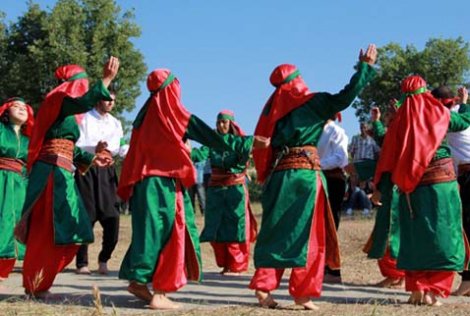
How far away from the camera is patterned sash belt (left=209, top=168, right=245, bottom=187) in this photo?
29.0 ft

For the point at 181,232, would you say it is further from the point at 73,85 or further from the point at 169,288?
the point at 73,85

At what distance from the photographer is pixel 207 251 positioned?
12617mm

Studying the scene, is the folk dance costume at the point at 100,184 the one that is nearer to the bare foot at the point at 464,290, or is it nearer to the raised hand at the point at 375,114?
the raised hand at the point at 375,114

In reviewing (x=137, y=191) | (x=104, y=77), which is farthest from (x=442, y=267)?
(x=104, y=77)

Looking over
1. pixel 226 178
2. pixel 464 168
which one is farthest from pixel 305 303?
pixel 226 178

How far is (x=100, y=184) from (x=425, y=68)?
2583 centimetres

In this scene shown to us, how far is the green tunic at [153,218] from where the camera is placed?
5621mm

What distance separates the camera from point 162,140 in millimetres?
5812

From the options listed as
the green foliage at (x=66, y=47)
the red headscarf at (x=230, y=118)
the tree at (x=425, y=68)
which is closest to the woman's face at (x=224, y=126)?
the red headscarf at (x=230, y=118)

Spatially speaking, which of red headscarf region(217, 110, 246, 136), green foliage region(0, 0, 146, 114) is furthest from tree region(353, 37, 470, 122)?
red headscarf region(217, 110, 246, 136)

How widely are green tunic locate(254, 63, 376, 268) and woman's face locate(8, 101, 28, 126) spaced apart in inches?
108

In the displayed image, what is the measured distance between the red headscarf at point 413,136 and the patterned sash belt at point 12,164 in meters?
Result: 3.76

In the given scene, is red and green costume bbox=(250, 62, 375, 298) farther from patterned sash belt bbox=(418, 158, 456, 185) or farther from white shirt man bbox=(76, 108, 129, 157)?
white shirt man bbox=(76, 108, 129, 157)

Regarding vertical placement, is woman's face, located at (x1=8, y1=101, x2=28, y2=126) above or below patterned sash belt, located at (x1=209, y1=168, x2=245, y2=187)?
above
